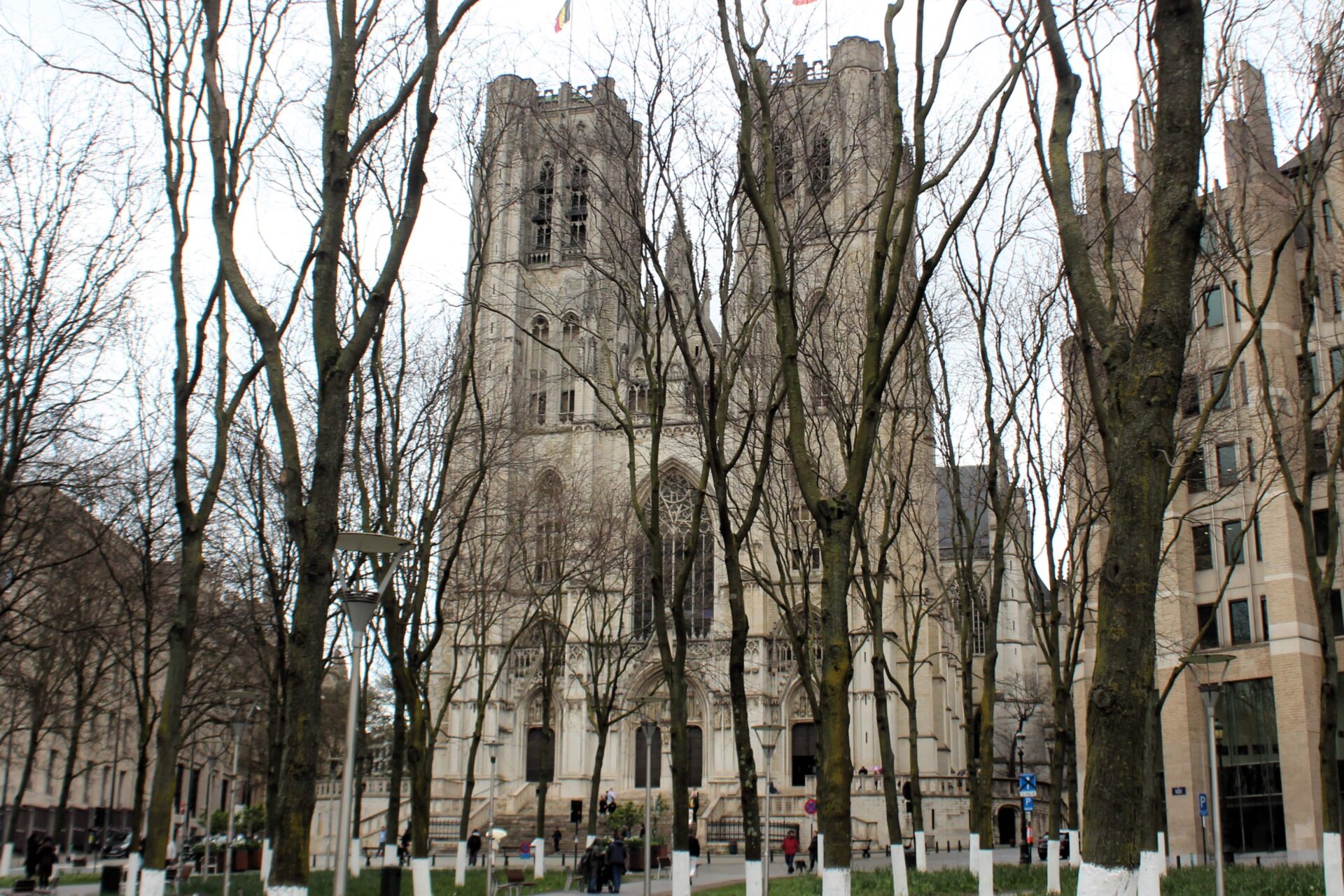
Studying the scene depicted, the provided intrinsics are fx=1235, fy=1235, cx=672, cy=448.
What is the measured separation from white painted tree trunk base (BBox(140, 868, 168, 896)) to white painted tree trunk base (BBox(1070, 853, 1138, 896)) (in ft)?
31.5

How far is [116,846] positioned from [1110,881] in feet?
152

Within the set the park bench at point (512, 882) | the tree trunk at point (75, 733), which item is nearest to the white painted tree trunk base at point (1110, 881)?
the park bench at point (512, 882)

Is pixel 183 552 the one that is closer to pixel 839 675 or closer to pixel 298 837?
pixel 298 837

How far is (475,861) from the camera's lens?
114 ft

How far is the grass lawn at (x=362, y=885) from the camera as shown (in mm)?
19844

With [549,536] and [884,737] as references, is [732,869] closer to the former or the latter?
[549,536]

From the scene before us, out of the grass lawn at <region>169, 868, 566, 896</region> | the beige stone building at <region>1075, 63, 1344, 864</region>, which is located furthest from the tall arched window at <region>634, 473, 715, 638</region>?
the grass lawn at <region>169, 868, 566, 896</region>

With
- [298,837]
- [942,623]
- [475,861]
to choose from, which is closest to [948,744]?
[942,623]

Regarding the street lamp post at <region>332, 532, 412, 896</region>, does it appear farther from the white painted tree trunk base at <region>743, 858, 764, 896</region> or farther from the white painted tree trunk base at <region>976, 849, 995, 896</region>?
the white painted tree trunk base at <region>976, 849, 995, 896</region>

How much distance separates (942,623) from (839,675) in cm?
→ 3816

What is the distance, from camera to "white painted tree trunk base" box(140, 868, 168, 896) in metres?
12.4

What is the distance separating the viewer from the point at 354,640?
1070 centimetres

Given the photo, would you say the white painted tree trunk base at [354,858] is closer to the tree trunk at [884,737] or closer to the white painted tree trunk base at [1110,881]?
the tree trunk at [884,737]

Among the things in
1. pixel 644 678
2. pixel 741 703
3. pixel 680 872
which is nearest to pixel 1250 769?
pixel 644 678
